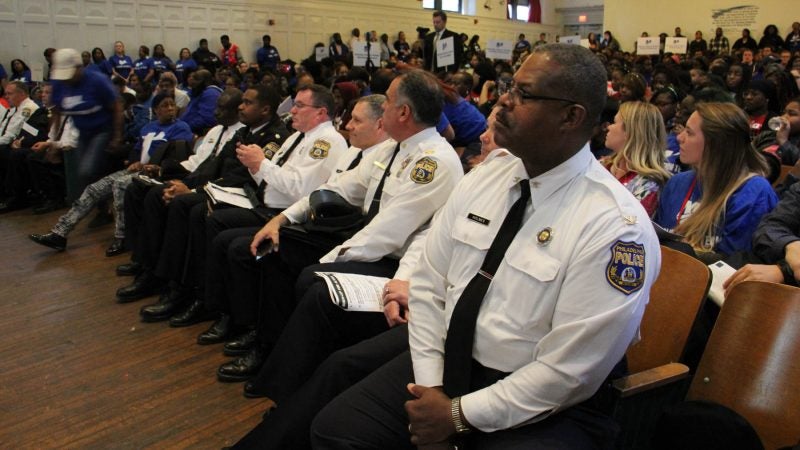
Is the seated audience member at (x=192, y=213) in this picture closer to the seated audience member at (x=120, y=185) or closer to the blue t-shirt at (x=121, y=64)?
the seated audience member at (x=120, y=185)

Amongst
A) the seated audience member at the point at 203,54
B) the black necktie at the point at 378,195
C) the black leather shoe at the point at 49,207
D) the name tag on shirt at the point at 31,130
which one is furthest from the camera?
the seated audience member at the point at 203,54

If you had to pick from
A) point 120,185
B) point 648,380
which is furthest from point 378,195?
point 120,185

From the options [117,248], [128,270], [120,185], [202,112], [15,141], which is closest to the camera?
[128,270]

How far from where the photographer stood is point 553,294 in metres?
1.43

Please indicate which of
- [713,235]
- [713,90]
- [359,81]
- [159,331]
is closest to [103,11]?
[359,81]

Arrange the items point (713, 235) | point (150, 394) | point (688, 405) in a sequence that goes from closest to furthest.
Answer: point (688, 405), point (713, 235), point (150, 394)

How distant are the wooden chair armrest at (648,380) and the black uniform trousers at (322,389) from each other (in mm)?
660

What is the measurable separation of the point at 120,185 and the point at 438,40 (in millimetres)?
3604

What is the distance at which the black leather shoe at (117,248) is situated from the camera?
15.0 ft

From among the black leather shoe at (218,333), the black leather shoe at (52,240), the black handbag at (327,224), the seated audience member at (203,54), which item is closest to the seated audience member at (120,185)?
the black leather shoe at (52,240)

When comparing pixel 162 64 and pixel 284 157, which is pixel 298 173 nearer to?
pixel 284 157

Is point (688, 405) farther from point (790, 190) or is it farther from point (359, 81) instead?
point (359, 81)

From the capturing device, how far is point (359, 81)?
6836 mm

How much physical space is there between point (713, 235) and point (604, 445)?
1.19 metres
